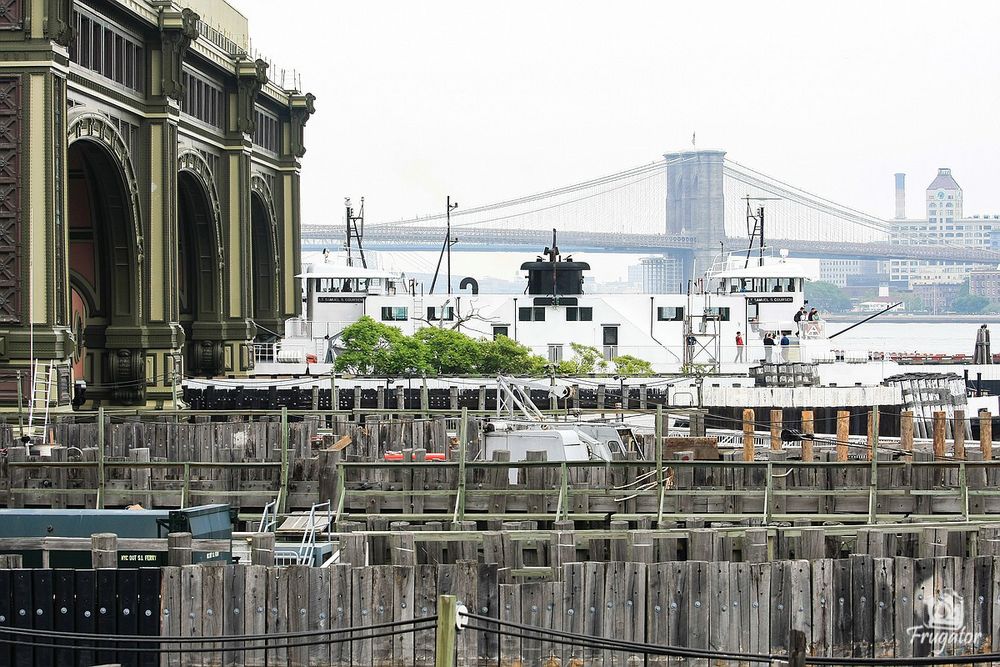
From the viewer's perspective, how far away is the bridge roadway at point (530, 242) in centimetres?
17150

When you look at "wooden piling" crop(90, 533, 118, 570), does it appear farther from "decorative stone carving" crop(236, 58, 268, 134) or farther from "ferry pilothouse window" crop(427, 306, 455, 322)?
"ferry pilothouse window" crop(427, 306, 455, 322)

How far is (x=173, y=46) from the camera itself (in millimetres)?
55812

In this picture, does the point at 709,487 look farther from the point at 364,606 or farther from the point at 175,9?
the point at 175,9

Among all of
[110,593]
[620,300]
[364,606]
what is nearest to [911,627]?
[364,606]

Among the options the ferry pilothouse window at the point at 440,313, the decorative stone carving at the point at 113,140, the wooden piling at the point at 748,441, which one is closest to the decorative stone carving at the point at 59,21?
the decorative stone carving at the point at 113,140

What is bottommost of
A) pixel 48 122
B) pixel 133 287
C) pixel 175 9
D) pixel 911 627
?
pixel 911 627

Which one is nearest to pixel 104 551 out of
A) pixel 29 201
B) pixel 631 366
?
pixel 29 201

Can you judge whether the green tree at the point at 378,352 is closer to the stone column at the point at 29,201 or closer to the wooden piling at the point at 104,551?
the stone column at the point at 29,201

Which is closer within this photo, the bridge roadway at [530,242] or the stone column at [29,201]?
the stone column at [29,201]

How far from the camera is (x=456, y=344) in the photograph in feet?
211

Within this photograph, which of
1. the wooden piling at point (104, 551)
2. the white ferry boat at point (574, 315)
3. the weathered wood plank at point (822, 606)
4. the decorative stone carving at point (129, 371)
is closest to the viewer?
the weathered wood plank at point (822, 606)

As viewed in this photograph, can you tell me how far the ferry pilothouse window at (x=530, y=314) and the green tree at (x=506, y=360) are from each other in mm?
7020

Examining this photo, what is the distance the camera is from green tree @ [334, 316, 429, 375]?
6359cm

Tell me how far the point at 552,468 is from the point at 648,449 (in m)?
7.81
